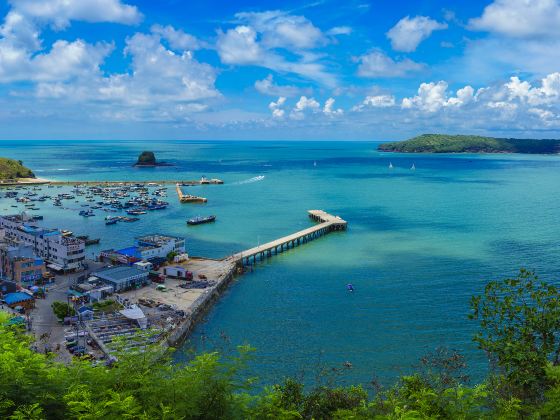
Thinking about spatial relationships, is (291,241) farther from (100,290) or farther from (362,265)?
(100,290)

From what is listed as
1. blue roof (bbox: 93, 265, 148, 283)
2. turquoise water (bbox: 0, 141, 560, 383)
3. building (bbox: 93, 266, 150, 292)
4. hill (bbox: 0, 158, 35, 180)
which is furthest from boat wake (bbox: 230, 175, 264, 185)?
building (bbox: 93, 266, 150, 292)

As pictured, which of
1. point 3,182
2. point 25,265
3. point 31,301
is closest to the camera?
point 31,301

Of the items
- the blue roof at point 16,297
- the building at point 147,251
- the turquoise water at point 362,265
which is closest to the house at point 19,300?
the blue roof at point 16,297

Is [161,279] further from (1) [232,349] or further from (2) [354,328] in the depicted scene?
(2) [354,328]

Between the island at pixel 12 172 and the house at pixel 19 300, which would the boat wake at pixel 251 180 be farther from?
the house at pixel 19 300

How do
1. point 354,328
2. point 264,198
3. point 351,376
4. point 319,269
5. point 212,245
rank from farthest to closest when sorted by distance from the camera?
point 264,198
point 212,245
point 319,269
point 354,328
point 351,376

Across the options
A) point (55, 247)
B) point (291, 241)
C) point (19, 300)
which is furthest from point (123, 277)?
point (291, 241)

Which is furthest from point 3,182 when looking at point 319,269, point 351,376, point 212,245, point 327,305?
point 351,376
